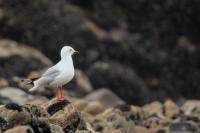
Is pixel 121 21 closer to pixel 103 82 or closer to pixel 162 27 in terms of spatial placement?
pixel 162 27

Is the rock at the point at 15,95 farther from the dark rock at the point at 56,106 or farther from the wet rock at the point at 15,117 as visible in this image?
the wet rock at the point at 15,117

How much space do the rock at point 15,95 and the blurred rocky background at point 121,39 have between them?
15.4m

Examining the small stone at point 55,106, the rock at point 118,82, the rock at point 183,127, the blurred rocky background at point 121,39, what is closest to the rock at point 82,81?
the blurred rocky background at point 121,39

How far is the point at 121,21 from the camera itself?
7475 cm

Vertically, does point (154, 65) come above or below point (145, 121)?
above

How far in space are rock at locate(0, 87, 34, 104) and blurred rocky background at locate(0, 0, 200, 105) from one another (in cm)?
1545

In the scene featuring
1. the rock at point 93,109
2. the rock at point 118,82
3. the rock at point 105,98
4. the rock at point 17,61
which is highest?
the rock at point 118,82

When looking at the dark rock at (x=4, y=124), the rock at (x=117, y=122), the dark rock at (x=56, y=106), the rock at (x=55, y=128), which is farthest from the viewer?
the rock at (x=117, y=122)

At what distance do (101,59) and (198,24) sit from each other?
12316mm

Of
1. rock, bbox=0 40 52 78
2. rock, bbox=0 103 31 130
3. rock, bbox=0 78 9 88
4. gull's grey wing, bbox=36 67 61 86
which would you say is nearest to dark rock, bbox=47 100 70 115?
gull's grey wing, bbox=36 67 61 86

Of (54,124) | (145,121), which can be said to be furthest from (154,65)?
(54,124)

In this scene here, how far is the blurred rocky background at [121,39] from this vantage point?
62531mm

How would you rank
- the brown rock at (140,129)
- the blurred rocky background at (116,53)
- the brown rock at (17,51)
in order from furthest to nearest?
1. the brown rock at (17,51)
2. the blurred rocky background at (116,53)
3. the brown rock at (140,129)

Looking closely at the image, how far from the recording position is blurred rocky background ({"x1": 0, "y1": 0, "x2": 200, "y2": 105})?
62531mm
